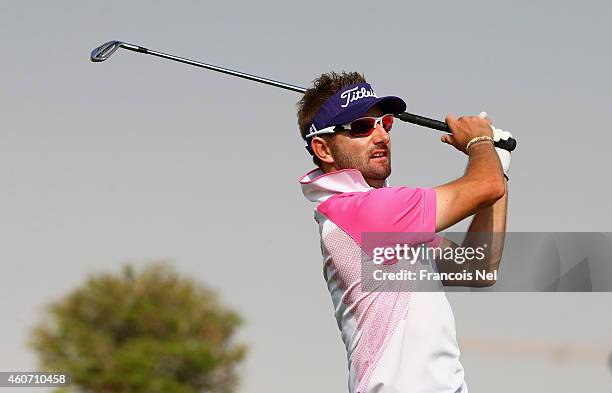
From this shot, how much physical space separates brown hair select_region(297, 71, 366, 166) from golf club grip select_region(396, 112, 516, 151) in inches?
14.9

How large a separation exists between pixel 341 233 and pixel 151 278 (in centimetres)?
4232

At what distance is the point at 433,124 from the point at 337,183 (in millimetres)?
917

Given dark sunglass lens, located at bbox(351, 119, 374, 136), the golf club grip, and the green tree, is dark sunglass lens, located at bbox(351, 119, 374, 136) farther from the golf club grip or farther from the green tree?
the green tree

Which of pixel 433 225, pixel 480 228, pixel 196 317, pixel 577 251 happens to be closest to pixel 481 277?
pixel 480 228

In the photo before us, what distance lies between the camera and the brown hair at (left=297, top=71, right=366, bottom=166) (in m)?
6.22

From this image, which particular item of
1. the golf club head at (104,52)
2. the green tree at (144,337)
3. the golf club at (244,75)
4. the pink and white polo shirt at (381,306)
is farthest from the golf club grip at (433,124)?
the green tree at (144,337)

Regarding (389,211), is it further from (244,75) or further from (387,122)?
(244,75)

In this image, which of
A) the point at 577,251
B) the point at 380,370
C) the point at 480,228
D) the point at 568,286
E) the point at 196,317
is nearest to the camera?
the point at 380,370

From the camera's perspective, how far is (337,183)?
5.70 m

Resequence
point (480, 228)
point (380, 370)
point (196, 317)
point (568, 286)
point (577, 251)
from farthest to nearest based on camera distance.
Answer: point (196, 317) < point (577, 251) < point (568, 286) < point (480, 228) < point (380, 370)

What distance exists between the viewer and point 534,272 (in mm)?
6828

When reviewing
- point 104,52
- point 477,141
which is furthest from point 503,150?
point 104,52

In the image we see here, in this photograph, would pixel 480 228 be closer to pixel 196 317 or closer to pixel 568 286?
pixel 568 286

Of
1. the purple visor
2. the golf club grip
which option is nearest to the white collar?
the purple visor
